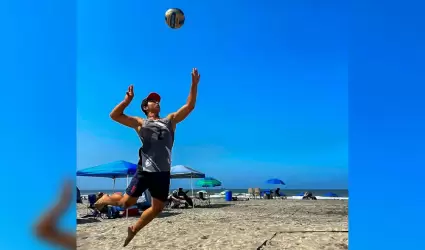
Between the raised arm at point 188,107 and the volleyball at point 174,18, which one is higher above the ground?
the volleyball at point 174,18

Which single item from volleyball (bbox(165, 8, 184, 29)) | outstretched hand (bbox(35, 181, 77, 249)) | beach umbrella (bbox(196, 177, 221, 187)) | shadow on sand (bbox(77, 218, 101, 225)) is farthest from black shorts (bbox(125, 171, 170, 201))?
beach umbrella (bbox(196, 177, 221, 187))

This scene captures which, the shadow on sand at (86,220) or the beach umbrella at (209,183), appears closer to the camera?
the shadow on sand at (86,220)

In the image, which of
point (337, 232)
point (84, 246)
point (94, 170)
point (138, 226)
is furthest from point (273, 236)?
point (94, 170)

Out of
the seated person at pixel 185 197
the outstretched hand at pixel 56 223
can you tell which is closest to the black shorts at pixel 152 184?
the outstretched hand at pixel 56 223

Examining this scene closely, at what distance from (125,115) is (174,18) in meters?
1.45

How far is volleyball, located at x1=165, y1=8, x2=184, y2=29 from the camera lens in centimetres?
511

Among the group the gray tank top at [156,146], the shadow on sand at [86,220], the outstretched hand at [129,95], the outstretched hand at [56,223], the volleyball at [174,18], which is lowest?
the shadow on sand at [86,220]

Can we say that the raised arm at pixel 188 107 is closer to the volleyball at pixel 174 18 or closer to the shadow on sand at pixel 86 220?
the volleyball at pixel 174 18

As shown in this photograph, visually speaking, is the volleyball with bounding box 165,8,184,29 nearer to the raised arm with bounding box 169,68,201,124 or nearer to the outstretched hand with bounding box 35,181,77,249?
the raised arm with bounding box 169,68,201,124

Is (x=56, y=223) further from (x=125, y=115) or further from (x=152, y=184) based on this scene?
(x=125, y=115)

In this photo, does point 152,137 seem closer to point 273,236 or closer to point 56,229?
point 56,229

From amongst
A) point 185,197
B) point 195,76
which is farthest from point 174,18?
point 185,197

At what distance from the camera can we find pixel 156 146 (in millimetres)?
4207

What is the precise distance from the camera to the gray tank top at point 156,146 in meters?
4.16
